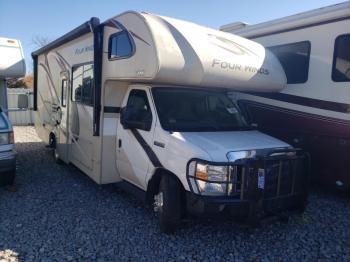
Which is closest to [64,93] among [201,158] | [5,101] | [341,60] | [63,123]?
[63,123]

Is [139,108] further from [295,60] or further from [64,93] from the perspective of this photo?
[295,60]

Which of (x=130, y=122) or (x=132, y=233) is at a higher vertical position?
(x=130, y=122)

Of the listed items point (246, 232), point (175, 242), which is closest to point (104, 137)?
point (175, 242)

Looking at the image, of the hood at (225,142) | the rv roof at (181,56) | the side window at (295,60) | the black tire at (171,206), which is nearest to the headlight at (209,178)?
the hood at (225,142)

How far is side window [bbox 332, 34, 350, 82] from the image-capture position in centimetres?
593

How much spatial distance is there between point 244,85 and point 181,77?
1303mm

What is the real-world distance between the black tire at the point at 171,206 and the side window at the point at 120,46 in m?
1.96

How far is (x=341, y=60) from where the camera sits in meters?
6.03

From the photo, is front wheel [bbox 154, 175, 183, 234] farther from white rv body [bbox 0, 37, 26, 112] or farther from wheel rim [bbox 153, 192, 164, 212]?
white rv body [bbox 0, 37, 26, 112]

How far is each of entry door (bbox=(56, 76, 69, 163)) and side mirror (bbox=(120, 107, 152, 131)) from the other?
7.61 feet

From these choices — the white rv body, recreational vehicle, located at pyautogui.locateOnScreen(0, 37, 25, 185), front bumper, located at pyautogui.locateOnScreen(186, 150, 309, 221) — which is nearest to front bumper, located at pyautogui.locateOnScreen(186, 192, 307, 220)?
front bumper, located at pyautogui.locateOnScreen(186, 150, 309, 221)

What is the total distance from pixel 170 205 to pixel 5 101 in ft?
17.3

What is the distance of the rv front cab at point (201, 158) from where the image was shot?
4160 millimetres

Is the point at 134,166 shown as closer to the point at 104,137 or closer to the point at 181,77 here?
the point at 104,137
